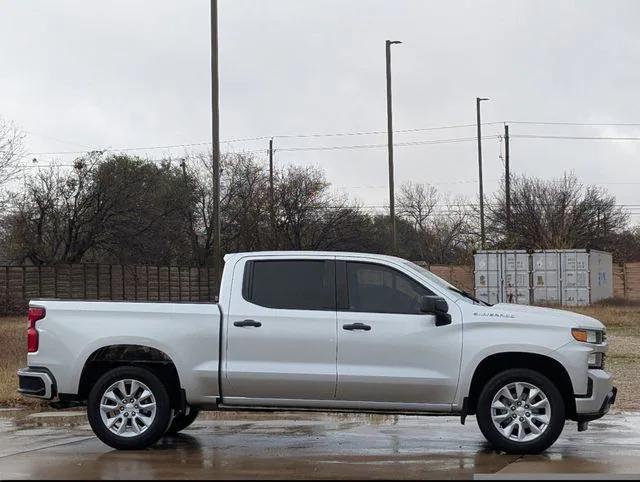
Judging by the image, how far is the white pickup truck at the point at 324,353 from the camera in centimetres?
962

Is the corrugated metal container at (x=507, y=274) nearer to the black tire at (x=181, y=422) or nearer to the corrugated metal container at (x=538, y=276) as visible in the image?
the corrugated metal container at (x=538, y=276)

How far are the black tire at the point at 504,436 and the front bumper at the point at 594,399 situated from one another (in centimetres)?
19

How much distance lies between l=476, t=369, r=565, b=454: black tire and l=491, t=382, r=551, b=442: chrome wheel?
3 cm

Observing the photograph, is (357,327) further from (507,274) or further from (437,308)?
(507,274)

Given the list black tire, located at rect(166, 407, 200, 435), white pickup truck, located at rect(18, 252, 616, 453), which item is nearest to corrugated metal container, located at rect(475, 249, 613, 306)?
black tire, located at rect(166, 407, 200, 435)

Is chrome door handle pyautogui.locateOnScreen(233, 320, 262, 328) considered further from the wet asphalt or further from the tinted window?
the wet asphalt

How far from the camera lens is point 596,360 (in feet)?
32.1

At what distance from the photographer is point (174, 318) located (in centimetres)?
997

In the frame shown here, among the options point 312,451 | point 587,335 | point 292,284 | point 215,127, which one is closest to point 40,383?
point 292,284

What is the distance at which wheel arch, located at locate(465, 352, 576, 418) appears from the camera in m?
9.72

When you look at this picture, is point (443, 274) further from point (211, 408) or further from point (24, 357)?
point (211, 408)

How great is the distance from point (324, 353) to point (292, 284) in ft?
2.64

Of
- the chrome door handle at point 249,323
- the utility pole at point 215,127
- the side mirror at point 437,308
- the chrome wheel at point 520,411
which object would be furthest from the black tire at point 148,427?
the utility pole at point 215,127

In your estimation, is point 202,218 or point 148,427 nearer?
point 148,427
